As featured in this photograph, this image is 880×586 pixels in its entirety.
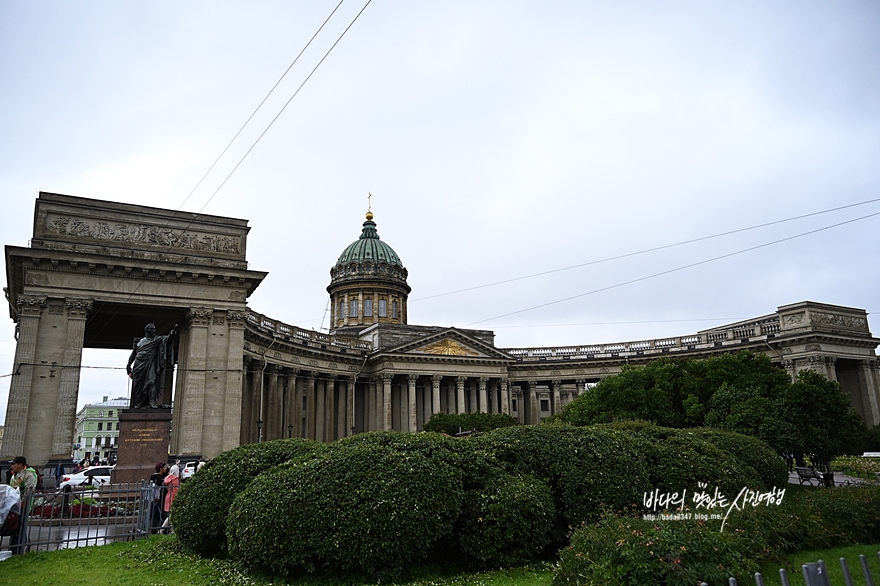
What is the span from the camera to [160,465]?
762 inches

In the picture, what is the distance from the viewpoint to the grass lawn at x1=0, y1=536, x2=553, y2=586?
10125 mm

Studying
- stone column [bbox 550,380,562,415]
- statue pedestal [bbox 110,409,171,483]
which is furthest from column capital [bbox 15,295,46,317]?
stone column [bbox 550,380,562,415]

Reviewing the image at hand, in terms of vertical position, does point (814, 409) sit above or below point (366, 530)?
above

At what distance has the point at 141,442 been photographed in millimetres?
20875

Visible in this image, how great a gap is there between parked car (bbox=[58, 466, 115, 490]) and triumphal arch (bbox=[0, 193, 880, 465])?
1.42 metres

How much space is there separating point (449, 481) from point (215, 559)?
203 inches

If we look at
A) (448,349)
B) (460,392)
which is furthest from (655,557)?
(448,349)

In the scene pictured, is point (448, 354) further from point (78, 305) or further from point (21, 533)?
point (21, 533)

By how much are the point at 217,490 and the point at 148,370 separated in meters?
10.9

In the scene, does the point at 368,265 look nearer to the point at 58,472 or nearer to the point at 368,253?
the point at 368,253

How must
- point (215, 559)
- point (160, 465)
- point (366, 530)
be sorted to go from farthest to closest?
point (160, 465), point (215, 559), point (366, 530)

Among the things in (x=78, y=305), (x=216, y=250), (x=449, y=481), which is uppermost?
(x=216, y=250)

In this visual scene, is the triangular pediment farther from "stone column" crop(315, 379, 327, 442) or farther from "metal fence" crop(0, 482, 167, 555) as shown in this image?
"metal fence" crop(0, 482, 167, 555)

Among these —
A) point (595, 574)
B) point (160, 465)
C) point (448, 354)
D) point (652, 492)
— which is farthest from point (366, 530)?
point (448, 354)
